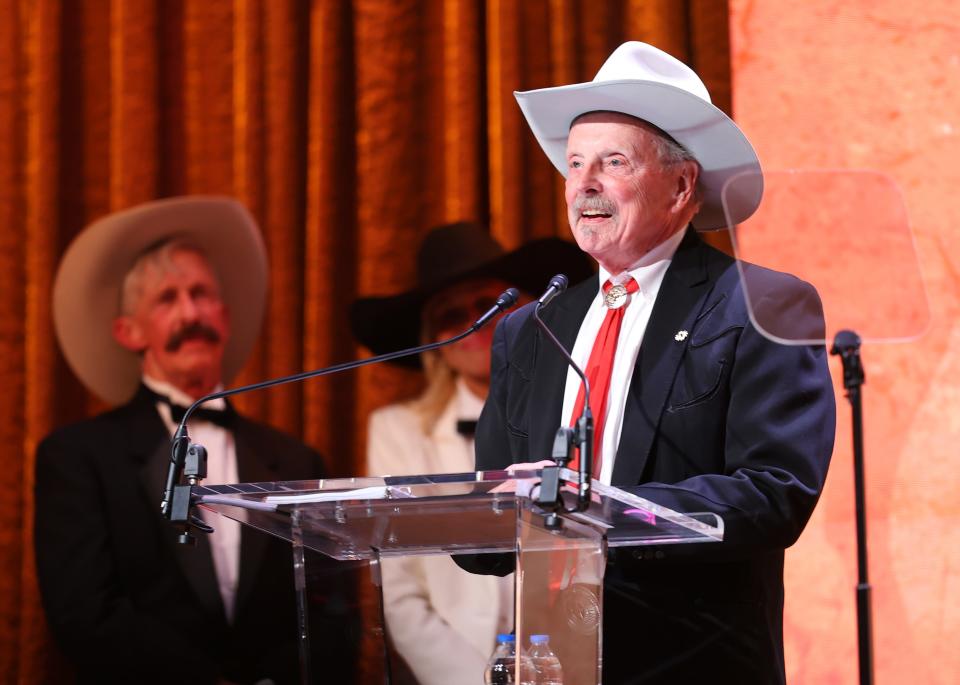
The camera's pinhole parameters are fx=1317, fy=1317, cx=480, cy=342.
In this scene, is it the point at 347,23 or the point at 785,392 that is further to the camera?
the point at 347,23

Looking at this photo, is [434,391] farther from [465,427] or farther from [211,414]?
[211,414]

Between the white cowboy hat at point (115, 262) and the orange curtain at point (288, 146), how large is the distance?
0.77ft

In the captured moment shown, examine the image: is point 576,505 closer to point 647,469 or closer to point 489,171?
point 647,469

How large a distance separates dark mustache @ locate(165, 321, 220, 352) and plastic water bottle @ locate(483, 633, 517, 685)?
2118mm

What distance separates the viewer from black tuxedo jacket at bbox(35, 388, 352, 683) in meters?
3.09

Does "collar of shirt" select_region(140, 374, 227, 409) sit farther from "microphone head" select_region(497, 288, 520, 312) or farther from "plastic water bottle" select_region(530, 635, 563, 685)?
"plastic water bottle" select_region(530, 635, 563, 685)

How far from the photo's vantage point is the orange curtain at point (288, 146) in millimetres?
3820

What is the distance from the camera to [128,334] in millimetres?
3643

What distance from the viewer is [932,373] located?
2975 mm

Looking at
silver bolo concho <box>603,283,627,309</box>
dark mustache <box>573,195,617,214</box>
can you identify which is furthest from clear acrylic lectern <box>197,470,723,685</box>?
dark mustache <box>573,195,617,214</box>

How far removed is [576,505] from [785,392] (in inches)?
16.0

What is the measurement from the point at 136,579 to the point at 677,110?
1935 millimetres

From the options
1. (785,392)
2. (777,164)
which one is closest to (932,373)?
(777,164)

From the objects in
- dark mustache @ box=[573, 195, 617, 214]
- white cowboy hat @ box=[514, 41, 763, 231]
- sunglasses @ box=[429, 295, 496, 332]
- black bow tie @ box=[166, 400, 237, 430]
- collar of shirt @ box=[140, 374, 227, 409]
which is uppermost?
white cowboy hat @ box=[514, 41, 763, 231]
